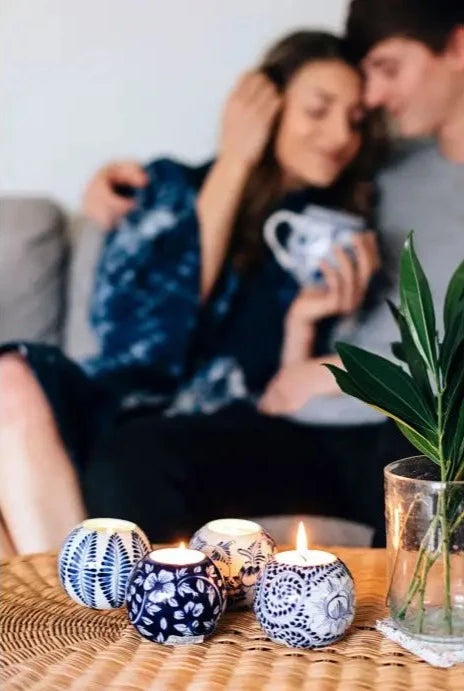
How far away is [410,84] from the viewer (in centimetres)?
146

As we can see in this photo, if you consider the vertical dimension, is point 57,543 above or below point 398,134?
below

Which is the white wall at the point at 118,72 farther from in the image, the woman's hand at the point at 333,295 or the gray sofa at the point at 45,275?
the woman's hand at the point at 333,295

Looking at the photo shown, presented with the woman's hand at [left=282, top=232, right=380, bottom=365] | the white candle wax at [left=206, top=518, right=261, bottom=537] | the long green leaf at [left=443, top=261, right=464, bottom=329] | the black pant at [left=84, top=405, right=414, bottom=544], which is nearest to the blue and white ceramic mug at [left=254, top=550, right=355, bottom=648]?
the white candle wax at [left=206, top=518, right=261, bottom=537]

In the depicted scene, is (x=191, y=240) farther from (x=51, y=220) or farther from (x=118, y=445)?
(x=118, y=445)

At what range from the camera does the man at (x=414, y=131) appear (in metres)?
1.44

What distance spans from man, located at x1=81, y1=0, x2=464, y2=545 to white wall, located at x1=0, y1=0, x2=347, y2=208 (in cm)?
8

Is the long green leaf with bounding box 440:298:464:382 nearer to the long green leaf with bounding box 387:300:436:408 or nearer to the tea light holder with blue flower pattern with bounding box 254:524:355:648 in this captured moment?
the long green leaf with bounding box 387:300:436:408

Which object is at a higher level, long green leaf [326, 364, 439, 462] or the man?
the man

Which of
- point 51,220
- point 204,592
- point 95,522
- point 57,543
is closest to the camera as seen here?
point 204,592

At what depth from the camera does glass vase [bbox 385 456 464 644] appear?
74 cm

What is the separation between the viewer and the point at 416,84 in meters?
1.46

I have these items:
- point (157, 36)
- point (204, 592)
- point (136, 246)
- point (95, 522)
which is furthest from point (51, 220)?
point (204, 592)

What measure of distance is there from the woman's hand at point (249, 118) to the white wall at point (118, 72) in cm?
2

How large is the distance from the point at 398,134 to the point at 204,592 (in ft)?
3.08
